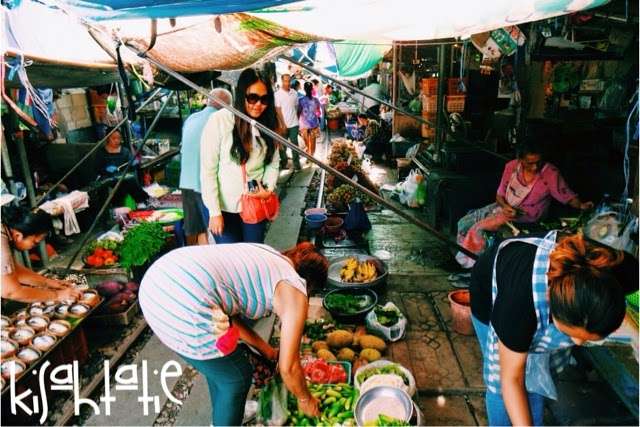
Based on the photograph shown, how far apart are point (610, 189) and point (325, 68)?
7473 mm

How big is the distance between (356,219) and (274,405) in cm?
463

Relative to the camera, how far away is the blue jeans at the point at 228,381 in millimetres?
2689

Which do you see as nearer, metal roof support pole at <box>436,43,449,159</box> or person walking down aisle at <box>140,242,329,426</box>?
person walking down aisle at <box>140,242,329,426</box>

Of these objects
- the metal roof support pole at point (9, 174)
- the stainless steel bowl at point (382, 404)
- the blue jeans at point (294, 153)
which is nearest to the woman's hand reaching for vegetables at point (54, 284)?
the metal roof support pole at point (9, 174)

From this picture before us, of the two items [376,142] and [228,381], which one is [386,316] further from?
[376,142]

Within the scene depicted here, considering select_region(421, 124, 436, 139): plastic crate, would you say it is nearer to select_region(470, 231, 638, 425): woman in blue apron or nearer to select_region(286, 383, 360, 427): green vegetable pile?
select_region(286, 383, 360, 427): green vegetable pile

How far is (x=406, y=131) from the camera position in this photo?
1238 centimetres

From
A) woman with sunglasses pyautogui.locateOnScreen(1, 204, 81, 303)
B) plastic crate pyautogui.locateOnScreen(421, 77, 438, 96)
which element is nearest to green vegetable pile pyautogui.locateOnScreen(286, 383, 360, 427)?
woman with sunglasses pyautogui.locateOnScreen(1, 204, 81, 303)

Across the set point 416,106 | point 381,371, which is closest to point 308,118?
point 416,106

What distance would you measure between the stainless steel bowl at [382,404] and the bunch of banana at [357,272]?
217cm

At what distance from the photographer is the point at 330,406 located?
3.26 m

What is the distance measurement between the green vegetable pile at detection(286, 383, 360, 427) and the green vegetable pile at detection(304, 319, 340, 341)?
923 millimetres

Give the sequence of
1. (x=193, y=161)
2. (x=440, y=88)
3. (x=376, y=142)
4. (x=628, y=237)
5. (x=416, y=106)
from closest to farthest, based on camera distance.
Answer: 1. (x=628, y=237)
2. (x=193, y=161)
3. (x=440, y=88)
4. (x=416, y=106)
5. (x=376, y=142)

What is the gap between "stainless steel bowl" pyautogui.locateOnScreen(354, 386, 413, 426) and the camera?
3.12m
